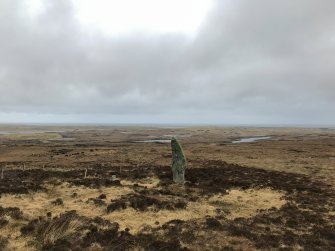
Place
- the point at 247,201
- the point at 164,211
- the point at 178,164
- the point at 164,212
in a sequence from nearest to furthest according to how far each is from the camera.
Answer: the point at 164,212, the point at 164,211, the point at 247,201, the point at 178,164

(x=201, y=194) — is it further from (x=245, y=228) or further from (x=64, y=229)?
(x=64, y=229)

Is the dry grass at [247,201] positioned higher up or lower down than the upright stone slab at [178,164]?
lower down

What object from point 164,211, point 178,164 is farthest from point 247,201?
point 178,164

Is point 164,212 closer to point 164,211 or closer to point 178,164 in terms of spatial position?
point 164,211

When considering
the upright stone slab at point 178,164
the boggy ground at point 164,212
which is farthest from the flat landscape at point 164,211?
the upright stone slab at point 178,164

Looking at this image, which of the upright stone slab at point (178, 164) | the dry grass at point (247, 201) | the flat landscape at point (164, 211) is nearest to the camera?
the flat landscape at point (164, 211)

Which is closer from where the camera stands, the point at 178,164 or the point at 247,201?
the point at 247,201

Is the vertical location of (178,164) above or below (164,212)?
above

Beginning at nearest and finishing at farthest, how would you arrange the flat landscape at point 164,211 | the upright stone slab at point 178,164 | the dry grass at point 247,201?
the flat landscape at point 164,211
the dry grass at point 247,201
the upright stone slab at point 178,164

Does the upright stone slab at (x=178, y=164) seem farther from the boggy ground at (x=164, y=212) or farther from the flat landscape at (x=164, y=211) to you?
the boggy ground at (x=164, y=212)

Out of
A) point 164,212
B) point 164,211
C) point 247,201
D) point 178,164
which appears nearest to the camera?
point 164,212

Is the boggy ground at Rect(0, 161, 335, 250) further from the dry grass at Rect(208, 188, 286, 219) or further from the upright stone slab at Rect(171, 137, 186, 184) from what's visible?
the upright stone slab at Rect(171, 137, 186, 184)

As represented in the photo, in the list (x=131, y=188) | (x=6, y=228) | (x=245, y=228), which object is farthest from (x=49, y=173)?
(x=245, y=228)

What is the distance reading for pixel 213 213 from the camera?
60.4 ft
